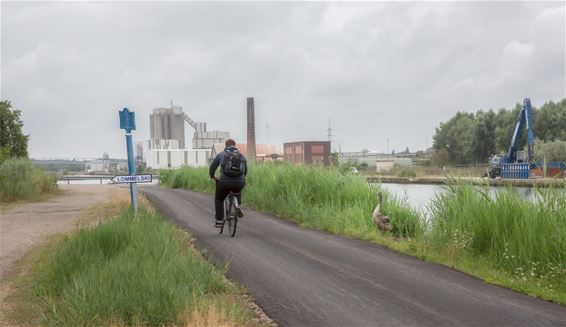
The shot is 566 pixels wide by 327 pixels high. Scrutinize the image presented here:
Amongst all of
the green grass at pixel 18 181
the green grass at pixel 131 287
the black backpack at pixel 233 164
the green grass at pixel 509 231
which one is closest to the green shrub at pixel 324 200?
the green grass at pixel 509 231

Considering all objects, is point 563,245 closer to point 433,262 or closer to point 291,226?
point 433,262

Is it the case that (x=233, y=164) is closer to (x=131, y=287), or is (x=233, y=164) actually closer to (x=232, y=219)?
(x=232, y=219)

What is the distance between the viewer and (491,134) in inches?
3206

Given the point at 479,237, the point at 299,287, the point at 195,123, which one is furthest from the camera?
the point at 195,123

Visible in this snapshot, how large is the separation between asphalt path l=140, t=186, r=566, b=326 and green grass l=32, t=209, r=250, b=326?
2.45 feet

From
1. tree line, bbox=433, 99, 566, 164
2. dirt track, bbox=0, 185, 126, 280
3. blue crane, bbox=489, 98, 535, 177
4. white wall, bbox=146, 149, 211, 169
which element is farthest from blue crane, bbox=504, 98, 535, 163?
white wall, bbox=146, 149, 211, 169

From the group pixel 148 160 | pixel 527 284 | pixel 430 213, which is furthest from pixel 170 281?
pixel 148 160

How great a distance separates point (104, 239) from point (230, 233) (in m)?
3.22

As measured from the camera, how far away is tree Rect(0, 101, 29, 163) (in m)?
31.9

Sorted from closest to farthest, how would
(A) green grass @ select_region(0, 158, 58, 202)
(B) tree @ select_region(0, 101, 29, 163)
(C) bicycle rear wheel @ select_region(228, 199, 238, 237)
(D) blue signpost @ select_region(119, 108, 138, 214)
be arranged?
(C) bicycle rear wheel @ select_region(228, 199, 238, 237), (D) blue signpost @ select_region(119, 108, 138, 214), (A) green grass @ select_region(0, 158, 58, 202), (B) tree @ select_region(0, 101, 29, 163)

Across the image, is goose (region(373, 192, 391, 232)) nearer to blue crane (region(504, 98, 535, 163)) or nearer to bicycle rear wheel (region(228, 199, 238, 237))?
bicycle rear wheel (region(228, 199, 238, 237))

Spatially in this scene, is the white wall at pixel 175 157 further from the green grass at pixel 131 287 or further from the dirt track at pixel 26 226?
the green grass at pixel 131 287

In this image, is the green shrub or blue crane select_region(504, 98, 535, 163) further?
blue crane select_region(504, 98, 535, 163)

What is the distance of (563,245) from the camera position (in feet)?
23.5
